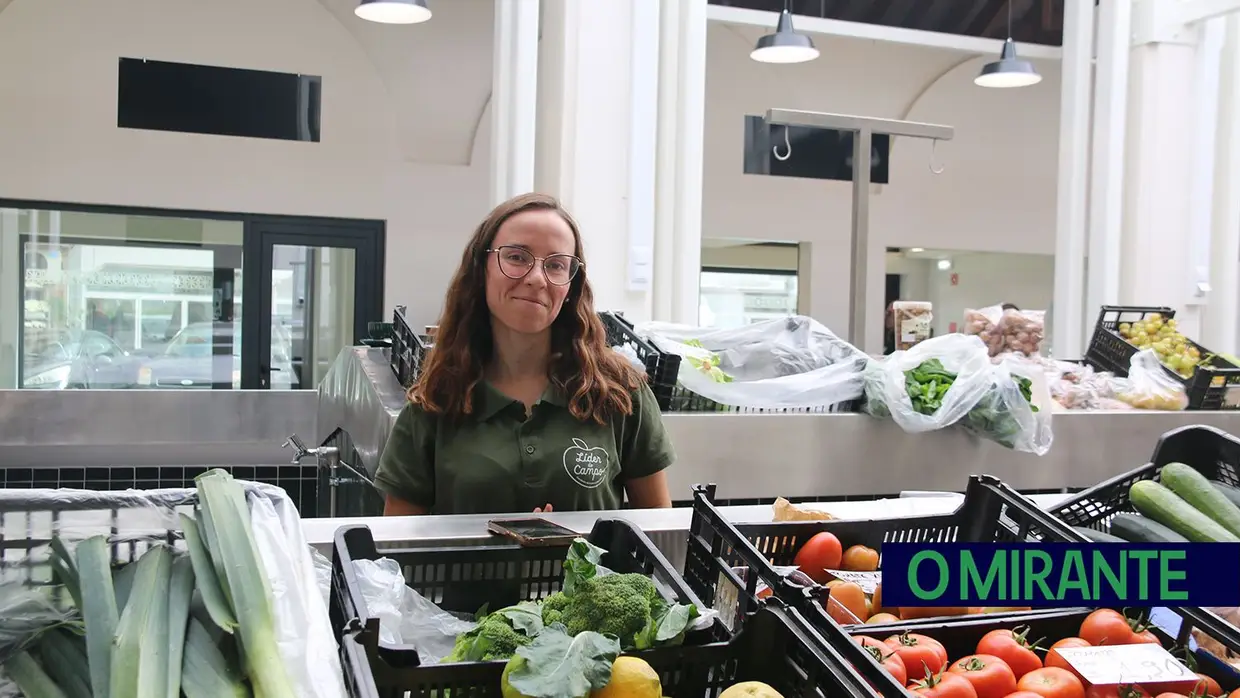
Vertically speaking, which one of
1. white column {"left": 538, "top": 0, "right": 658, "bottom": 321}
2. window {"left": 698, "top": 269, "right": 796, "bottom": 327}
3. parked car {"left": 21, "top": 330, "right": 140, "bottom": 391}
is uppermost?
white column {"left": 538, "top": 0, "right": 658, "bottom": 321}

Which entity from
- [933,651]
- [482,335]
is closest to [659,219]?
[482,335]

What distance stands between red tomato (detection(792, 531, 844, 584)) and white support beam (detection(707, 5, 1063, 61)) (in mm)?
5654

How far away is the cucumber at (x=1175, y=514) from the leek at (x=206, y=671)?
1255 mm

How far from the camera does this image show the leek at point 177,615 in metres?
0.82

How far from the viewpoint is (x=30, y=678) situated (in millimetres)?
847

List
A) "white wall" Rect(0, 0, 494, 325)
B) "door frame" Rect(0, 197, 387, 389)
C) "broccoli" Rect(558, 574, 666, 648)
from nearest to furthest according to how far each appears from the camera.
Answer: "broccoli" Rect(558, 574, 666, 648)
"white wall" Rect(0, 0, 494, 325)
"door frame" Rect(0, 197, 387, 389)

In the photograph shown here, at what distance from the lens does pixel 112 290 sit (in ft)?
21.9

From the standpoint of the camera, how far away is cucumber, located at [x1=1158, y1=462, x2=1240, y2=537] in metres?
1.42

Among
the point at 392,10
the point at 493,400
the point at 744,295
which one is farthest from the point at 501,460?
the point at 744,295

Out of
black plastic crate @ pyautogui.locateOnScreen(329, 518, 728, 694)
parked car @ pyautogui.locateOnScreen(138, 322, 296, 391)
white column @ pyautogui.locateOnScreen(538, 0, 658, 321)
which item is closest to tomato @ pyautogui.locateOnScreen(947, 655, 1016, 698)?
black plastic crate @ pyautogui.locateOnScreen(329, 518, 728, 694)

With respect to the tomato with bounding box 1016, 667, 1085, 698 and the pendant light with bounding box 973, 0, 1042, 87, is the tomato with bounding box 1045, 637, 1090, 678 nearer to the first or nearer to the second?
the tomato with bounding box 1016, 667, 1085, 698

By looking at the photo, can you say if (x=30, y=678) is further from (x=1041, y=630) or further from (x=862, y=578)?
(x=1041, y=630)

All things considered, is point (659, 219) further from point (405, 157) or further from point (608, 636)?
point (608, 636)

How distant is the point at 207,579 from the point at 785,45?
5222 millimetres
